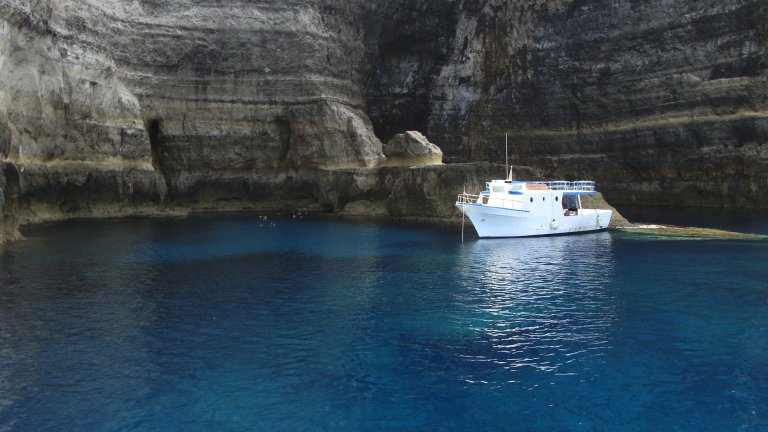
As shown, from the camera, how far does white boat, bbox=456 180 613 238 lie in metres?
41.2

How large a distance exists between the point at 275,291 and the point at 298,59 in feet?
161

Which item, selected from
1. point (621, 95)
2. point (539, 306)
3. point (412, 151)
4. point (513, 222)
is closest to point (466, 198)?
point (513, 222)

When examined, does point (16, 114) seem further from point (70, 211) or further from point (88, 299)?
point (88, 299)

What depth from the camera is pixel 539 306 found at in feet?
70.6

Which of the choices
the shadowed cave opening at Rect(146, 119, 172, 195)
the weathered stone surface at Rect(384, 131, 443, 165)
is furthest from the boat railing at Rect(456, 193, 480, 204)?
the shadowed cave opening at Rect(146, 119, 172, 195)

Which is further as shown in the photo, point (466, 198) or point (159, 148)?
point (159, 148)

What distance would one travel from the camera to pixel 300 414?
12.9 m

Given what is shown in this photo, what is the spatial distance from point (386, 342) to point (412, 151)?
42.9 m

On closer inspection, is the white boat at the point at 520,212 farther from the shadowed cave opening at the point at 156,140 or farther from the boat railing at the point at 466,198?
the shadowed cave opening at the point at 156,140

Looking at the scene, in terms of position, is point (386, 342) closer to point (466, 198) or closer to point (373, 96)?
point (466, 198)

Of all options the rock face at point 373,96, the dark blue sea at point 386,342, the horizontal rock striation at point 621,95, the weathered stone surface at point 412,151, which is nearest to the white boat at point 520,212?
the dark blue sea at point 386,342

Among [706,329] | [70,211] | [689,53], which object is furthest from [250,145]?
[706,329]

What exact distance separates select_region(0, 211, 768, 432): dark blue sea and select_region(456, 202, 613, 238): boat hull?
8.43m

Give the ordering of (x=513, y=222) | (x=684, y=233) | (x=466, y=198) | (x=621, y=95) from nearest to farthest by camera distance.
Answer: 1. (x=513, y=222)
2. (x=684, y=233)
3. (x=466, y=198)
4. (x=621, y=95)
